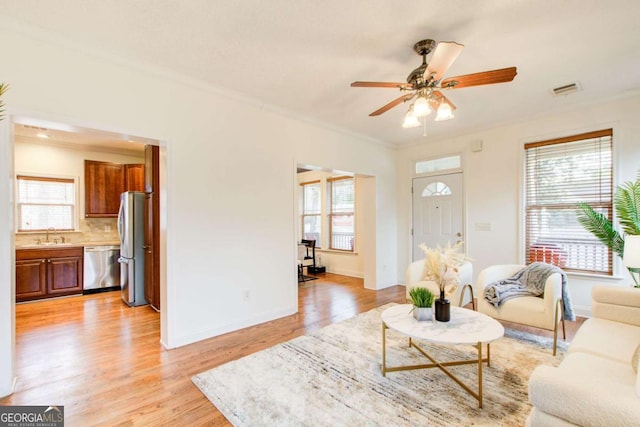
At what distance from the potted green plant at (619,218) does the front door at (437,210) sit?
1602 millimetres

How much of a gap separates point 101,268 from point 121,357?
3.08 m

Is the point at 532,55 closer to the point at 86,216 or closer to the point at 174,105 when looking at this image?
the point at 174,105

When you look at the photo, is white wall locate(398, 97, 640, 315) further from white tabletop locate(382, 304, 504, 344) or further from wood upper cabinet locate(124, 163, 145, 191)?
wood upper cabinet locate(124, 163, 145, 191)

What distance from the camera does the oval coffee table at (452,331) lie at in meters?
1.98

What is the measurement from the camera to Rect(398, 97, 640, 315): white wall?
11.4 feet

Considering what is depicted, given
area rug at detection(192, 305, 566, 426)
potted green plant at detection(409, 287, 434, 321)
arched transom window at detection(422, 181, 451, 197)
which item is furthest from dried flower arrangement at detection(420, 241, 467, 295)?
arched transom window at detection(422, 181, 451, 197)

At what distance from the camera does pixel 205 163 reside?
3.14 meters

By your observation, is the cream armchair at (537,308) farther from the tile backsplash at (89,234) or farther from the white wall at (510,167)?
the tile backsplash at (89,234)

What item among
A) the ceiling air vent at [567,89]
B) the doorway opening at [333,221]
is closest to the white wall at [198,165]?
the doorway opening at [333,221]

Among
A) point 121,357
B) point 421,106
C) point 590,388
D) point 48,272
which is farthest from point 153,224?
point 590,388

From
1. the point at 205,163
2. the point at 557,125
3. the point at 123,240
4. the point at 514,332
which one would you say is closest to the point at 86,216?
the point at 123,240

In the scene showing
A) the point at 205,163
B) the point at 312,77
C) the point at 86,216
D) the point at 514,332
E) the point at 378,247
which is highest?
the point at 312,77

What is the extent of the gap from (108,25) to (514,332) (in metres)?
4.75

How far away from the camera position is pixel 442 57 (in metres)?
1.98
